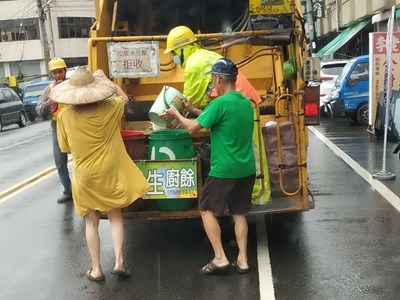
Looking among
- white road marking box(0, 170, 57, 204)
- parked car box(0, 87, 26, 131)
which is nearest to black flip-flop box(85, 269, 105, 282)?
white road marking box(0, 170, 57, 204)

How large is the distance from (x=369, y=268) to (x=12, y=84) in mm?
37783

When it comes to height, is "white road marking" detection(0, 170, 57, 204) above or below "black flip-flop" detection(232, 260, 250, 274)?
below

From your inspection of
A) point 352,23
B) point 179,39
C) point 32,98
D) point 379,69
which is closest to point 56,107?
point 179,39

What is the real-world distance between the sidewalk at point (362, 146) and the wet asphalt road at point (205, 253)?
3.07ft

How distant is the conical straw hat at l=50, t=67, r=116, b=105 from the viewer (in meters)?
4.73

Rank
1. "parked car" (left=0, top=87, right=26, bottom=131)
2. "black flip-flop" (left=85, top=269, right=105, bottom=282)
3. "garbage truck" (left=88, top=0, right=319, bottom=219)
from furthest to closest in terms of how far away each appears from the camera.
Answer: "parked car" (left=0, top=87, right=26, bottom=131)
"garbage truck" (left=88, top=0, right=319, bottom=219)
"black flip-flop" (left=85, top=269, right=105, bottom=282)

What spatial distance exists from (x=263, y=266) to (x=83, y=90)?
218 cm

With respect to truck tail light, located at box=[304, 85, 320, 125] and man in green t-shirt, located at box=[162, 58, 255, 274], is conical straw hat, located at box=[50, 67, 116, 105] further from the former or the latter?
truck tail light, located at box=[304, 85, 320, 125]

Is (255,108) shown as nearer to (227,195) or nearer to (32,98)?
(227,195)

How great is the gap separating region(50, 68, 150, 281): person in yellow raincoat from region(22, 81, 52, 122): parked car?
24.6m

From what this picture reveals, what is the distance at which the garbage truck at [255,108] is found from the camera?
533 cm

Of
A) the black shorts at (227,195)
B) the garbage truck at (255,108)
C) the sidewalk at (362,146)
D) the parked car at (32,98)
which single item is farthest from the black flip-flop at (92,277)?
the parked car at (32,98)

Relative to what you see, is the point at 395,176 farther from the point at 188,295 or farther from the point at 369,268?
the point at 188,295

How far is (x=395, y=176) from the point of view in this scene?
8820mm
